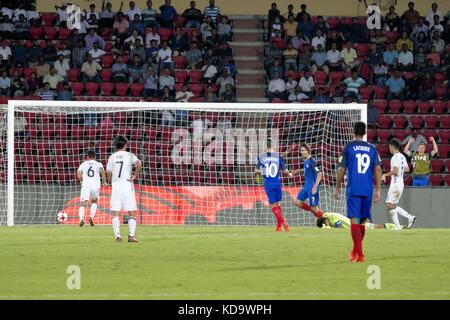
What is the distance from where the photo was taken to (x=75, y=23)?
34656mm

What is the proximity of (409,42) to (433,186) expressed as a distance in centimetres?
717

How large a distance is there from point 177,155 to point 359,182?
43.9ft

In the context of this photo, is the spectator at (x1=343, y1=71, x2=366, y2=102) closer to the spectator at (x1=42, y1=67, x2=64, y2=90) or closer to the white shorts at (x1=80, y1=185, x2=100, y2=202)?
the spectator at (x1=42, y1=67, x2=64, y2=90)

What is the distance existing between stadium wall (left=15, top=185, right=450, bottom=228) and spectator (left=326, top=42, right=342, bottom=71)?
689 cm

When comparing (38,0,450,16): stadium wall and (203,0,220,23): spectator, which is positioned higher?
(38,0,450,16): stadium wall

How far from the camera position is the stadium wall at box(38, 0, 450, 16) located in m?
36.4

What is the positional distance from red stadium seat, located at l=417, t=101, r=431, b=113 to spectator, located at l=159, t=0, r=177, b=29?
800 cm

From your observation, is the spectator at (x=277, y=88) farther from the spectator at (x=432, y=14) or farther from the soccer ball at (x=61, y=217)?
the soccer ball at (x=61, y=217)

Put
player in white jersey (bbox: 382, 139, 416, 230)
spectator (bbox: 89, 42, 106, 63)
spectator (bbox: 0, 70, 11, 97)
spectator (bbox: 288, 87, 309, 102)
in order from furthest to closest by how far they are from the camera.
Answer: spectator (bbox: 89, 42, 106, 63) → spectator (bbox: 288, 87, 309, 102) → spectator (bbox: 0, 70, 11, 97) → player in white jersey (bbox: 382, 139, 416, 230)

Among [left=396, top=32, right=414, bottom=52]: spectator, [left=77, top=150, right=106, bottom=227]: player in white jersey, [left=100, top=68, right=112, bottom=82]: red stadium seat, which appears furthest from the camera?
[left=396, top=32, right=414, bottom=52]: spectator

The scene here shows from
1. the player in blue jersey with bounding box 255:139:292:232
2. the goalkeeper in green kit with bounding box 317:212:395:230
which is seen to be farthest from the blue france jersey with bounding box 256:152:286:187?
the goalkeeper in green kit with bounding box 317:212:395:230

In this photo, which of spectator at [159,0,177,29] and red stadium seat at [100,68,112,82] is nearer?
red stadium seat at [100,68,112,82]

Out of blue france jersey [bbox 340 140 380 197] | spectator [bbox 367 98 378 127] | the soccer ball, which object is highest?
spectator [bbox 367 98 378 127]

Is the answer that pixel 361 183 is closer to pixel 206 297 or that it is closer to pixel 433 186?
pixel 206 297
